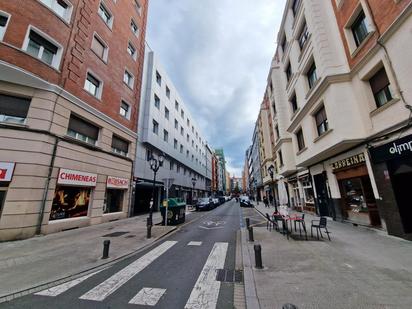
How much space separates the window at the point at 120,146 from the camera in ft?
51.4

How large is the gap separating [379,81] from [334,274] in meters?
9.08

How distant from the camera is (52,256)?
6.29 meters

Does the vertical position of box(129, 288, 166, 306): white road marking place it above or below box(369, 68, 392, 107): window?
below

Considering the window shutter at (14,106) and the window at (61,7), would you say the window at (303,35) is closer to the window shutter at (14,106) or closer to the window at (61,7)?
the window at (61,7)

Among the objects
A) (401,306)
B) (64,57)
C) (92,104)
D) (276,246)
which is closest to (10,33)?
(64,57)

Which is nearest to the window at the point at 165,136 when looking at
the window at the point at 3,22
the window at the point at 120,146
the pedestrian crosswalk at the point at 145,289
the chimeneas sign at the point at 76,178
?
the window at the point at 120,146

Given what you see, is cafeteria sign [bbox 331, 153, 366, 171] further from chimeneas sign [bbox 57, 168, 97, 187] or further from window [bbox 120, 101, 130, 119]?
window [bbox 120, 101, 130, 119]

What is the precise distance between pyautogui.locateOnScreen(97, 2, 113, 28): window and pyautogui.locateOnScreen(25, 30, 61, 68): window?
6001 mm

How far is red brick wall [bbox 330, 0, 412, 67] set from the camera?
7289 mm

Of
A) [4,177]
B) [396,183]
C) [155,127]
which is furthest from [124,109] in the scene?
[396,183]

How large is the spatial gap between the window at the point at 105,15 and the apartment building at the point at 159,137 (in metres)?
6.37

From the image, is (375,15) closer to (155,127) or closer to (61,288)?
(61,288)

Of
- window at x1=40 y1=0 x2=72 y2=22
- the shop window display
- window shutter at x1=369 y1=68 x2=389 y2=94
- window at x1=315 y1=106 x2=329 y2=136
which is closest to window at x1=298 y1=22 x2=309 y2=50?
window at x1=315 y1=106 x2=329 y2=136

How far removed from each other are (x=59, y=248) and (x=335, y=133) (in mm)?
13892
